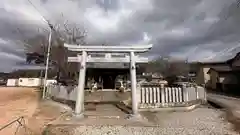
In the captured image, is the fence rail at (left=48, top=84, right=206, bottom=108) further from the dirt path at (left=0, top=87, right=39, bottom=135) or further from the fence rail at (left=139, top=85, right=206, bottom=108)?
the dirt path at (left=0, top=87, right=39, bottom=135)

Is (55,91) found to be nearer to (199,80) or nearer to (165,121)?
(165,121)

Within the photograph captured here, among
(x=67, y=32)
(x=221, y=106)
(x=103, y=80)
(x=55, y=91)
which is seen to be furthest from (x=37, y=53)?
(x=221, y=106)

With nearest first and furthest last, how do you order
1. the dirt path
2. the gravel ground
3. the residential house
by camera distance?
the gravel ground
the dirt path
the residential house

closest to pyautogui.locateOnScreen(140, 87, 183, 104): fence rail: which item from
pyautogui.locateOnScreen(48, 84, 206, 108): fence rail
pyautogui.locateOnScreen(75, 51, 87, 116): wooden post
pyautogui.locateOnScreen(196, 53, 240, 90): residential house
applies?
pyautogui.locateOnScreen(48, 84, 206, 108): fence rail

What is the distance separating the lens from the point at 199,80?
3456cm

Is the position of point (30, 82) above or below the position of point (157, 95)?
above

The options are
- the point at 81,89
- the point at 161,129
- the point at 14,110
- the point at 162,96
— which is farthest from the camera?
the point at 14,110

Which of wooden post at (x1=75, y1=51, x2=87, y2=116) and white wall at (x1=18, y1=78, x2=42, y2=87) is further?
white wall at (x1=18, y1=78, x2=42, y2=87)

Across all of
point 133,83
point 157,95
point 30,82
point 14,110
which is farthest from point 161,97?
point 30,82

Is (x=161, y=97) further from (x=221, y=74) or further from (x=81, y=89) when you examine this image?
(x=221, y=74)

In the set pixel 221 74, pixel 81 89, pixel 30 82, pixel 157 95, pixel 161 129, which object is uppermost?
pixel 221 74

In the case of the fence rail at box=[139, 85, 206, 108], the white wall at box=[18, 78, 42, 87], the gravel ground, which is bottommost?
the gravel ground

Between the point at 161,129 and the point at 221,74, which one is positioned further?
the point at 221,74

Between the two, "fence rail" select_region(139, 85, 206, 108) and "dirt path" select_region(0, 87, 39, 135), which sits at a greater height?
"fence rail" select_region(139, 85, 206, 108)
